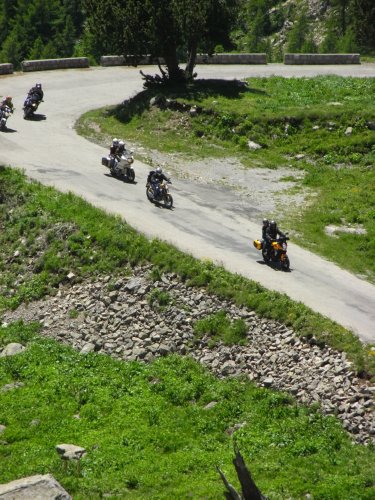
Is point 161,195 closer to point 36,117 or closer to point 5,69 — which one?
point 36,117

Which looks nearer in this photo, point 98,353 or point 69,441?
point 69,441

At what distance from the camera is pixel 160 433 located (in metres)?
19.4


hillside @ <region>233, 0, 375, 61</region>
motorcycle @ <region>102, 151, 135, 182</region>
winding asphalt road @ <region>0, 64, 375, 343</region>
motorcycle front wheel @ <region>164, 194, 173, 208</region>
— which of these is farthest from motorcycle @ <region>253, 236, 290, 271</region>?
hillside @ <region>233, 0, 375, 61</region>

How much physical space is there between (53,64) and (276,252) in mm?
38823

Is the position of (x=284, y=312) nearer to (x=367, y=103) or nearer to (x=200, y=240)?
(x=200, y=240)

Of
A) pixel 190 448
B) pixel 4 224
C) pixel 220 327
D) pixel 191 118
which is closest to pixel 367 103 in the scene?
pixel 191 118

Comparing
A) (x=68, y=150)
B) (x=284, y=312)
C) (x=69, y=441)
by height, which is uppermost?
(x=68, y=150)

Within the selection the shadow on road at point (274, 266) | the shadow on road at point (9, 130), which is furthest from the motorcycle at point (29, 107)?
the shadow on road at point (274, 266)

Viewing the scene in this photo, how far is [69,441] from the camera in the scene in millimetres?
19609

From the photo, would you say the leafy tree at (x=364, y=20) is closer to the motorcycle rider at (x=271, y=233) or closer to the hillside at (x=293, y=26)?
the hillside at (x=293, y=26)

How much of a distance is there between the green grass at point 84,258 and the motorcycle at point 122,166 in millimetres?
3586

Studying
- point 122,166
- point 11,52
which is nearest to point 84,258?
point 122,166

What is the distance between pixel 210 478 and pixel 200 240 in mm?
13030

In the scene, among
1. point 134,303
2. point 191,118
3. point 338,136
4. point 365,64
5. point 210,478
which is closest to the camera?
point 210,478
